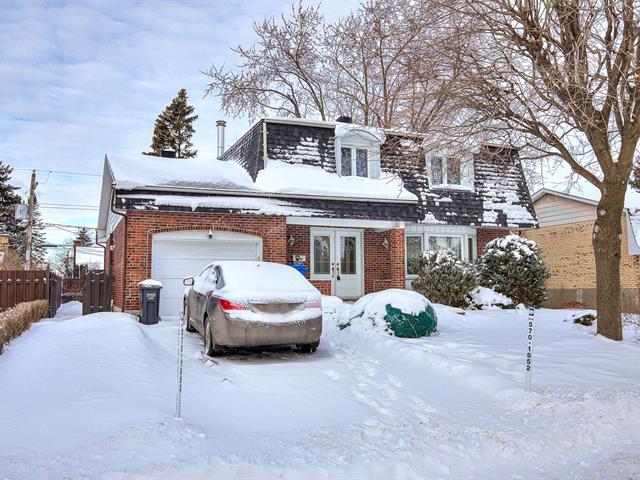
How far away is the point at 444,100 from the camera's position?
32.9 feet

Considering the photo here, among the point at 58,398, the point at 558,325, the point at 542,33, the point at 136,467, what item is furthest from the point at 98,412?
the point at 558,325

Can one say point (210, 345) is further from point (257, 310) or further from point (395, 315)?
point (395, 315)

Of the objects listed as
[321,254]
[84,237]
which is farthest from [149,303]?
[84,237]

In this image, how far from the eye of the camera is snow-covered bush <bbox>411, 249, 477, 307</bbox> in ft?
48.9

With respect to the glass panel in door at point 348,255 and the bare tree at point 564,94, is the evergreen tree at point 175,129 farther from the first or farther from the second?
the bare tree at point 564,94

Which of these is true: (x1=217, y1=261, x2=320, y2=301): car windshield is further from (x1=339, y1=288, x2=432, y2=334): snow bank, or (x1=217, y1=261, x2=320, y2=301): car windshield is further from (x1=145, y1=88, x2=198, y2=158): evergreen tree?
(x1=145, y1=88, x2=198, y2=158): evergreen tree

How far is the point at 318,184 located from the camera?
1656 cm

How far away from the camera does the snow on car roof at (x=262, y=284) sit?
28.1 ft

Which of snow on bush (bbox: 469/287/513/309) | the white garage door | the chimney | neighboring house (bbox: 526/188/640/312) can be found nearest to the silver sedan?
the white garage door

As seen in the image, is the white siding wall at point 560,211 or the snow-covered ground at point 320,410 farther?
the white siding wall at point 560,211

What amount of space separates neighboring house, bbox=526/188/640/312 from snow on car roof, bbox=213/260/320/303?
43.5 ft

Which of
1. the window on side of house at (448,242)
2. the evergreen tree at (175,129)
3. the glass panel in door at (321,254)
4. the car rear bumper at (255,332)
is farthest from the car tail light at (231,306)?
the evergreen tree at (175,129)

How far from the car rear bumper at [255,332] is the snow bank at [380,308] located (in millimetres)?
2384

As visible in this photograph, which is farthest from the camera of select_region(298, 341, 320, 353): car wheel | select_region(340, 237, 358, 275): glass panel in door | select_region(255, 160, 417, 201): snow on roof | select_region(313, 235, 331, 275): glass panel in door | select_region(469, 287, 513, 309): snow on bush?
select_region(340, 237, 358, 275): glass panel in door
